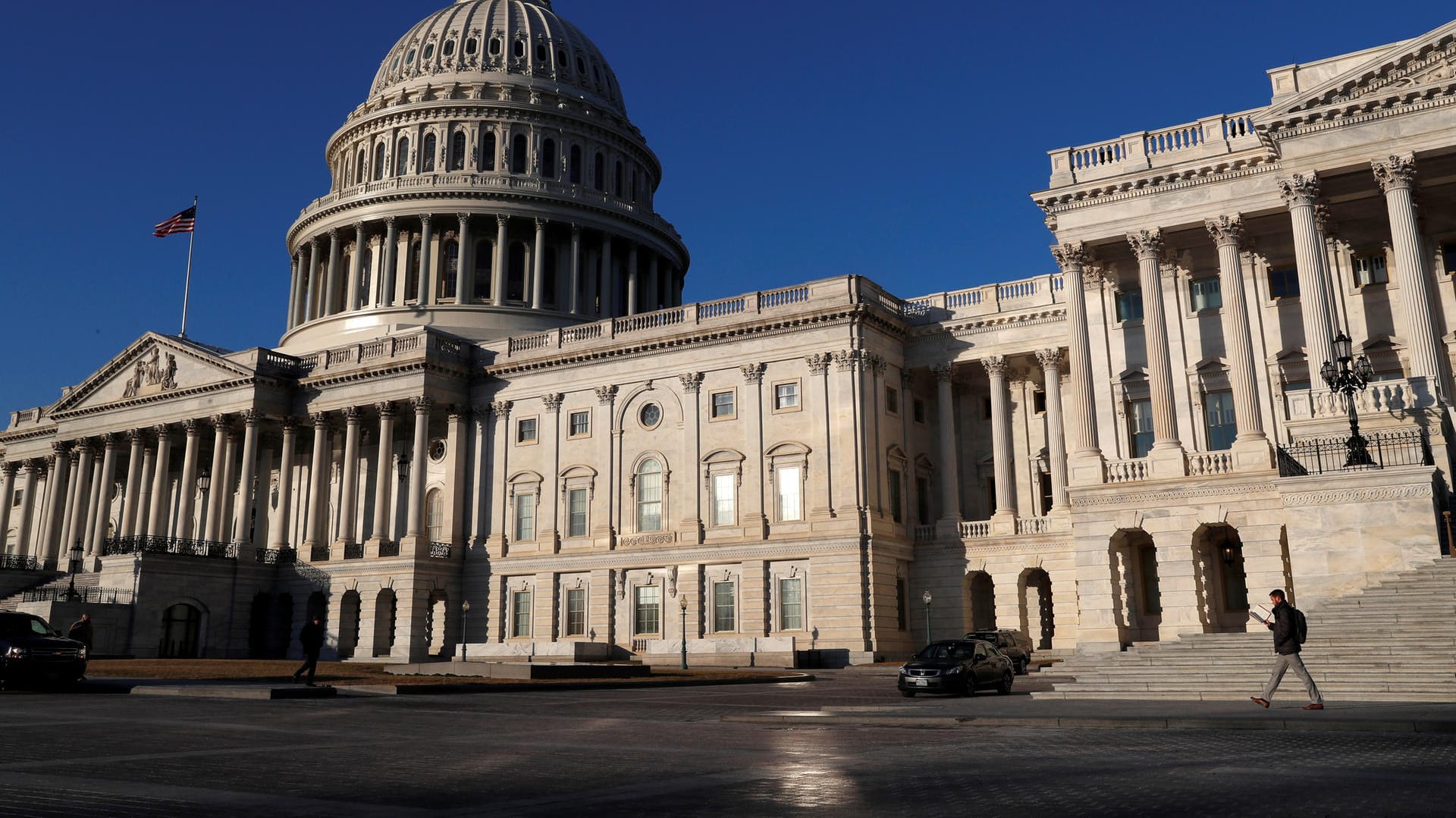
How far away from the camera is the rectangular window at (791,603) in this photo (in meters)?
52.4

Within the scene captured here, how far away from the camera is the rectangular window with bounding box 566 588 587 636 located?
192ft

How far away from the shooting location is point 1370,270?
138 feet

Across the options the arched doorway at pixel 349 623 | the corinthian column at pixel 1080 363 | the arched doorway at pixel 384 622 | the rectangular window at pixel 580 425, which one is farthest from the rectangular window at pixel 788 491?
the arched doorway at pixel 349 623

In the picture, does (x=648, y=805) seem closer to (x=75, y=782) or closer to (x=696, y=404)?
(x=75, y=782)

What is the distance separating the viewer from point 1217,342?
Result: 44.2m

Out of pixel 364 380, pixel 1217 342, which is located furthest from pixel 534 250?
pixel 1217 342

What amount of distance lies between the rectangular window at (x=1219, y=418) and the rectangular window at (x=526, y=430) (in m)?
34.6

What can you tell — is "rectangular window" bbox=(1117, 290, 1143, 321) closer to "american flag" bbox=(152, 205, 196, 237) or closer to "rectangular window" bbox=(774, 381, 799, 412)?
"rectangular window" bbox=(774, 381, 799, 412)

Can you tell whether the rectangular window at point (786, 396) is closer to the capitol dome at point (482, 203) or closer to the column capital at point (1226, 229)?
the column capital at point (1226, 229)

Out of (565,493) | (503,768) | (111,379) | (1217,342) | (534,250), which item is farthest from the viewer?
(534,250)

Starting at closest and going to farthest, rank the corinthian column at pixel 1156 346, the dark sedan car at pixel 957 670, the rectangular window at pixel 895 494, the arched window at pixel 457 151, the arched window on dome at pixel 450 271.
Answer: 1. the dark sedan car at pixel 957 670
2. the corinthian column at pixel 1156 346
3. the rectangular window at pixel 895 494
4. the arched window on dome at pixel 450 271
5. the arched window at pixel 457 151

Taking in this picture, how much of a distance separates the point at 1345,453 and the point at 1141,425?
12.8 meters

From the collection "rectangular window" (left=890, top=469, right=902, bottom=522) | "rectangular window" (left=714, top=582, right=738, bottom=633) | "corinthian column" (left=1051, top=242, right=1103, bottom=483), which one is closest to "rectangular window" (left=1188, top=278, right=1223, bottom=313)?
"corinthian column" (left=1051, top=242, right=1103, bottom=483)

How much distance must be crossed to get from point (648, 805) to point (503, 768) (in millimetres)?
3344
